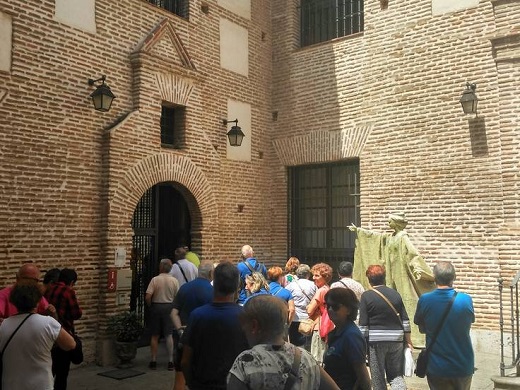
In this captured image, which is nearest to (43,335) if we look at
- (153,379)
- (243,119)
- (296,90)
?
(153,379)

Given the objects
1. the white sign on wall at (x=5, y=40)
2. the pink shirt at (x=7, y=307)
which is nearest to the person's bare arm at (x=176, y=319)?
the pink shirt at (x=7, y=307)

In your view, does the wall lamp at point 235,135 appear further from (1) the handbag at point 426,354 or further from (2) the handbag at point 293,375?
(2) the handbag at point 293,375

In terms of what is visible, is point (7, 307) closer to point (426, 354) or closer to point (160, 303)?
point (160, 303)

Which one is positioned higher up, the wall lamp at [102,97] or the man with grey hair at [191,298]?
the wall lamp at [102,97]

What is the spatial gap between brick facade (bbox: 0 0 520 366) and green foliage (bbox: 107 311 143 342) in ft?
0.64

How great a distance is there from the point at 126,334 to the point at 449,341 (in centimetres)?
520

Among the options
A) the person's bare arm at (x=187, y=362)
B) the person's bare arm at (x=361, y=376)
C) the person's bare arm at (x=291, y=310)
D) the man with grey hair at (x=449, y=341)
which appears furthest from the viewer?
the person's bare arm at (x=291, y=310)

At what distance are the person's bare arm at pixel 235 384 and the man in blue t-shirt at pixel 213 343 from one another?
3.34 ft

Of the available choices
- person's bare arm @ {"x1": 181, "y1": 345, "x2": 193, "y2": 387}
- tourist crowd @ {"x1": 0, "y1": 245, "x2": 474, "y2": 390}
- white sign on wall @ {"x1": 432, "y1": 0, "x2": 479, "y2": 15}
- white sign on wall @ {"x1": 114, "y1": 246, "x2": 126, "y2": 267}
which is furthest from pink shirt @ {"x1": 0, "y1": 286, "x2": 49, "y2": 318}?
Answer: white sign on wall @ {"x1": 432, "y1": 0, "x2": 479, "y2": 15}

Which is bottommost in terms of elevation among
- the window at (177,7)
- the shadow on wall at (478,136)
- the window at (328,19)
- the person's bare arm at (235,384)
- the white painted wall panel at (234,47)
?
the person's bare arm at (235,384)

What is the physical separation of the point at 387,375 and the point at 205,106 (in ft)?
22.6

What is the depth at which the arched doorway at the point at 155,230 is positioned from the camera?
9562 millimetres

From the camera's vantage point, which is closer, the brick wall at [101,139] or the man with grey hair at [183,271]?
the brick wall at [101,139]

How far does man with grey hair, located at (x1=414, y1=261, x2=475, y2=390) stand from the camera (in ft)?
14.1
